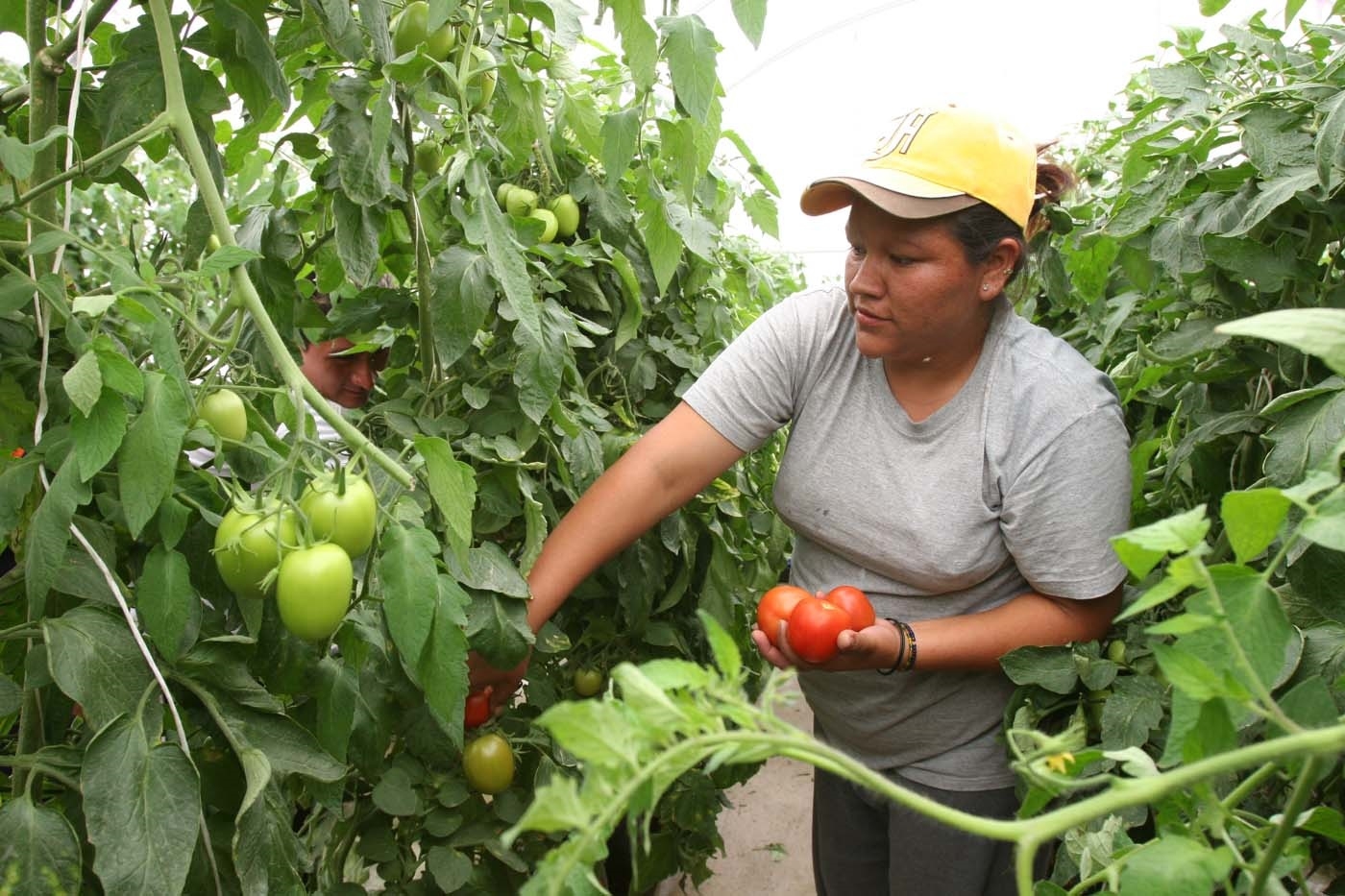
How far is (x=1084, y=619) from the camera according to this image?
1304 millimetres

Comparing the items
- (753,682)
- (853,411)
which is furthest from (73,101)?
(753,682)

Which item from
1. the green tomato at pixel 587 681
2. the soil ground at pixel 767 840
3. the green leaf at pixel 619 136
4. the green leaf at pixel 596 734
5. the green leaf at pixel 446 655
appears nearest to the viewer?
the green leaf at pixel 596 734

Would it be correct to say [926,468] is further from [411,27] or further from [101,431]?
[101,431]

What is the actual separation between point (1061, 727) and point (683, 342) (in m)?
0.83

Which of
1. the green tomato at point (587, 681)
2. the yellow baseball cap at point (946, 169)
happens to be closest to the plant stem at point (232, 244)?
the yellow baseball cap at point (946, 169)

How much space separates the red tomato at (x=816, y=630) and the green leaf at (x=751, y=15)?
69cm

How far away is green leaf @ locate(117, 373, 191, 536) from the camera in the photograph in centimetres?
66

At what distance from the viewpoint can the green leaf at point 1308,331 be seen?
380 millimetres

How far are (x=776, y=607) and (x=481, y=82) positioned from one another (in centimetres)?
74

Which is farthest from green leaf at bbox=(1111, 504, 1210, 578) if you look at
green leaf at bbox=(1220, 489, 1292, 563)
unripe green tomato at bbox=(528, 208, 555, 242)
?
unripe green tomato at bbox=(528, 208, 555, 242)

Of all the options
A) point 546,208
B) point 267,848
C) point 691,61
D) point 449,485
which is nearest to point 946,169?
point 691,61

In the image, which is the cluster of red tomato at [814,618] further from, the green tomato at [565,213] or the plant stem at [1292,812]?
the plant stem at [1292,812]

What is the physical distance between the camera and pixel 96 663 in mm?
696

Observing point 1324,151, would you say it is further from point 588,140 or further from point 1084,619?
point 588,140
